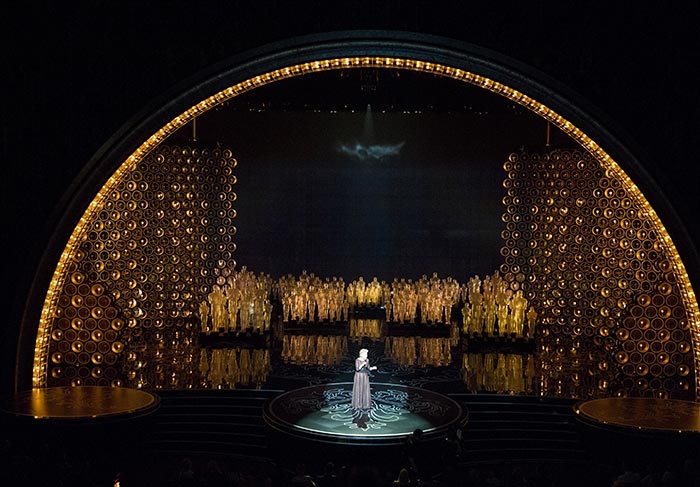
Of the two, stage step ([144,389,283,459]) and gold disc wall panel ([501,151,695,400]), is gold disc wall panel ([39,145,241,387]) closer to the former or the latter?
stage step ([144,389,283,459])

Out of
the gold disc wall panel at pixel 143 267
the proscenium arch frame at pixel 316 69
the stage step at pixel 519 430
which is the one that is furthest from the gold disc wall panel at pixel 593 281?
the gold disc wall panel at pixel 143 267

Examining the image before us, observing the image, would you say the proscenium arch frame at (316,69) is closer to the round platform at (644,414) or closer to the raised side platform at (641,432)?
the round platform at (644,414)

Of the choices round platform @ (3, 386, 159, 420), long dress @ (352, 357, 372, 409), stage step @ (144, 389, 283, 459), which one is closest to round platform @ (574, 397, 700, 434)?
long dress @ (352, 357, 372, 409)

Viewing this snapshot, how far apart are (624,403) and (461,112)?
787 cm

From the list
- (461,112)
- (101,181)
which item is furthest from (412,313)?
(101,181)

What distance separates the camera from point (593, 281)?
29.1ft

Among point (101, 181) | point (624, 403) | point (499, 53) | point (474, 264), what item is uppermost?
point (499, 53)

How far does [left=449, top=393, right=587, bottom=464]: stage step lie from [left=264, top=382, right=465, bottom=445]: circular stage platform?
45cm

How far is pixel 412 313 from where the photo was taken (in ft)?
35.8

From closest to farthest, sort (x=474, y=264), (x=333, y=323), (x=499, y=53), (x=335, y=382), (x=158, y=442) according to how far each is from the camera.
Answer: (x=499, y=53) → (x=158, y=442) → (x=335, y=382) → (x=333, y=323) → (x=474, y=264)

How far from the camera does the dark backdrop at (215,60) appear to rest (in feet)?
19.3

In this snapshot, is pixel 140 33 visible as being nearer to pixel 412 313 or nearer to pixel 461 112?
pixel 412 313

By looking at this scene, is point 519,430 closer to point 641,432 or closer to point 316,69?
point 641,432

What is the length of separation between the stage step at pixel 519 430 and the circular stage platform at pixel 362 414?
45cm
